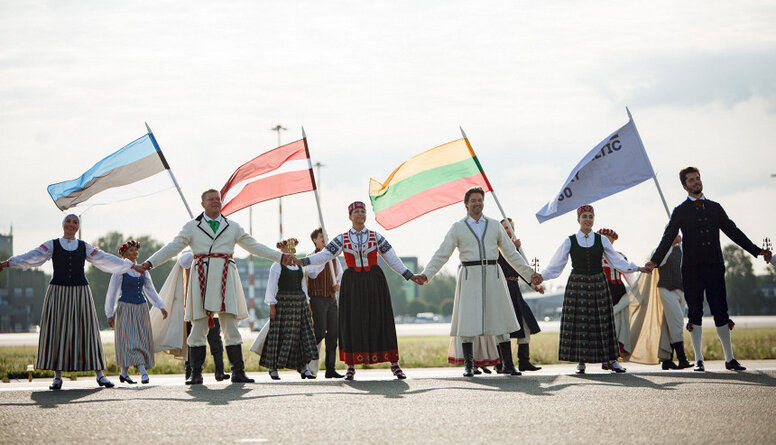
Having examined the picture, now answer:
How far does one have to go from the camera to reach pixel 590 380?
10391 mm

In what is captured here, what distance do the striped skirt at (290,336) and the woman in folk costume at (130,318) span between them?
1511 mm

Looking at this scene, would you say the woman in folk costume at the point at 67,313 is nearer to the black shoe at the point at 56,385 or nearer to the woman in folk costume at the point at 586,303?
the black shoe at the point at 56,385

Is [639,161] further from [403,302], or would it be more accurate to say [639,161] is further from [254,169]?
[403,302]

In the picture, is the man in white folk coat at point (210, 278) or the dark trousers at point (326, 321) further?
the dark trousers at point (326, 321)

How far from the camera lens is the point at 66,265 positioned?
1155cm

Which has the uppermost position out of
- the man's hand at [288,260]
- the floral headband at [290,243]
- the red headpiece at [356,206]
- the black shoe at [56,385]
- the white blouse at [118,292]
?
the red headpiece at [356,206]

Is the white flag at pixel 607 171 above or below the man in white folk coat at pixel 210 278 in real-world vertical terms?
above

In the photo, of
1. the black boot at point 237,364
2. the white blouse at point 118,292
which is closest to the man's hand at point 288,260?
the black boot at point 237,364

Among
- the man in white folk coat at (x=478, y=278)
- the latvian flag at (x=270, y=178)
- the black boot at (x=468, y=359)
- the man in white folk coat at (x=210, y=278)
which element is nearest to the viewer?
the man in white folk coat at (x=210, y=278)

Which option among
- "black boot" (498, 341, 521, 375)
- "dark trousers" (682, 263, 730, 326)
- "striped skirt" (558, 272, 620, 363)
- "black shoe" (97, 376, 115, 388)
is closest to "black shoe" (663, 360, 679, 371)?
"dark trousers" (682, 263, 730, 326)

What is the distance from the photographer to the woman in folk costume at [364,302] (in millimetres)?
11750

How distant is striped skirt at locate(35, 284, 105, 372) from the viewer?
1137cm

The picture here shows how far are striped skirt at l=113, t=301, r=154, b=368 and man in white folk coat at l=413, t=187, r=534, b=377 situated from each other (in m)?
3.54

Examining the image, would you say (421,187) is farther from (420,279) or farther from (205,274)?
(205,274)
